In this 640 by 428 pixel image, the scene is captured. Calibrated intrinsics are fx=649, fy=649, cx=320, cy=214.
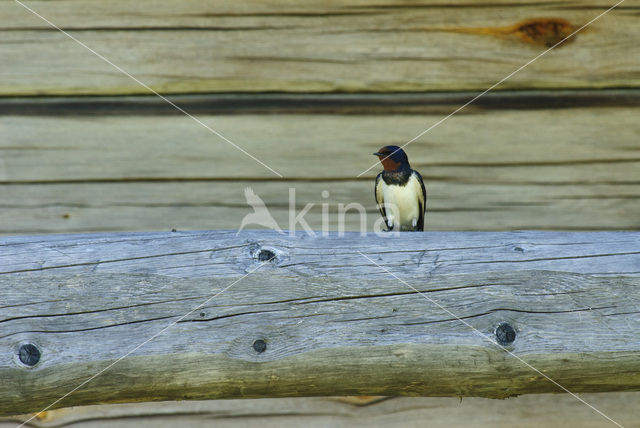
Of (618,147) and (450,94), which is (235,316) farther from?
(618,147)

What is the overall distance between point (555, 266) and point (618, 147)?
96cm

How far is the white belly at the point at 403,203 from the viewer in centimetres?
265

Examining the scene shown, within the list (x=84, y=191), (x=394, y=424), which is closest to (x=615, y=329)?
(x=394, y=424)

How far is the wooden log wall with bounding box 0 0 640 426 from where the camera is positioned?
220cm

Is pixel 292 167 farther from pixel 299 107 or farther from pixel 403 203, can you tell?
pixel 403 203

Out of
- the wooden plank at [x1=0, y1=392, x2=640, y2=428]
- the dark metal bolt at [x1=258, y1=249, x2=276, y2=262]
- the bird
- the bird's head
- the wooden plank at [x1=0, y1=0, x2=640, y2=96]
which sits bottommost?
the wooden plank at [x1=0, y1=392, x2=640, y2=428]

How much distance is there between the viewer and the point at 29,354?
55.2 inches

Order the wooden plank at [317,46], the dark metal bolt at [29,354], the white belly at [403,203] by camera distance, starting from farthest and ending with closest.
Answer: the white belly at [403,203] < the wooden plank at [317,46] < the dark metal bolt at [29,354]

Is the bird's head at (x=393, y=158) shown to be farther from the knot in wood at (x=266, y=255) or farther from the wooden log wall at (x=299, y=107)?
the knot in wood at (x=266, y=255)

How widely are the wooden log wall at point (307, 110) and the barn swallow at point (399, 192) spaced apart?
0.11 metres

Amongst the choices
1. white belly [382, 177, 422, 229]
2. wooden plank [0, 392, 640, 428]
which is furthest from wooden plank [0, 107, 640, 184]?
wooden plank [0, 392, 640, 428]

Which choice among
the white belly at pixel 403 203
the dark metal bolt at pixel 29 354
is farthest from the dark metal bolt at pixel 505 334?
the white belly at pixel 403 203

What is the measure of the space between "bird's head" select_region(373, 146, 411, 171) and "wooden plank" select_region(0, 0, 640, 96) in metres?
0.22

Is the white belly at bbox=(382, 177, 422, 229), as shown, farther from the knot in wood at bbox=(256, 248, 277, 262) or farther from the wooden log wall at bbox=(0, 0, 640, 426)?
the knot in wood at bbox=(256, 248, 277, 262)
